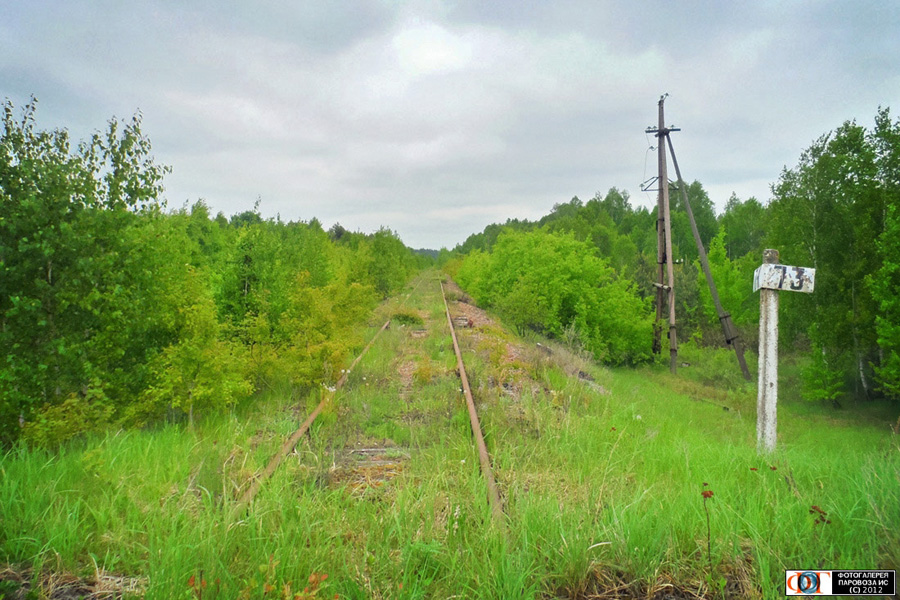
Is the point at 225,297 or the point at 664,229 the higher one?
the point at 664,229

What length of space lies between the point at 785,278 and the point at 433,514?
427 cm

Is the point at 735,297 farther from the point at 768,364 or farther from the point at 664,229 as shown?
the point at 768,364

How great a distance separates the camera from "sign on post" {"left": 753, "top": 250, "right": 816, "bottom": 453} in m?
4.93

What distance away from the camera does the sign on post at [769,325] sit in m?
4.93

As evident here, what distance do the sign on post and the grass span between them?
0.33 m

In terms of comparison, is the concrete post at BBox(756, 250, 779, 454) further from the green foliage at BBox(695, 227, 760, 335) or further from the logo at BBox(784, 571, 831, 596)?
the green foliage at BBox(695, 227, 760, 335)

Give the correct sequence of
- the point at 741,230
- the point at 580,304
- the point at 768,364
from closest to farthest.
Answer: the point at 768,364 < the point at 580,304 < the point at 741,230

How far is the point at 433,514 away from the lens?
11.1 feet

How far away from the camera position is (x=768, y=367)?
5285 mm

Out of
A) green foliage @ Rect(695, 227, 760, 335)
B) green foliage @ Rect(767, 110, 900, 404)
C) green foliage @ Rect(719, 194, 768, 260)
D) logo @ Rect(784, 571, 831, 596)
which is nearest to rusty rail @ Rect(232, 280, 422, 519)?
logo @ Rect(784, 571, 831, 596)

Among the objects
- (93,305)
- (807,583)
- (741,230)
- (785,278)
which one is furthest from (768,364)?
(741,230)

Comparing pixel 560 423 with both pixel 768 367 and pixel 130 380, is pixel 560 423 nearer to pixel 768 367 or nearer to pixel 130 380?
pixel 768 367

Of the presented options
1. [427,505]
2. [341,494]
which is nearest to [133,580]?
[341,494]

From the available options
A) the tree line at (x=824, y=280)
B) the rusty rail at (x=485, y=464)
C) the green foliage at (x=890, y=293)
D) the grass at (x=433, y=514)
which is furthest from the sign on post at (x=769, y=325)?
the green foliage at (x=890, y=293)
